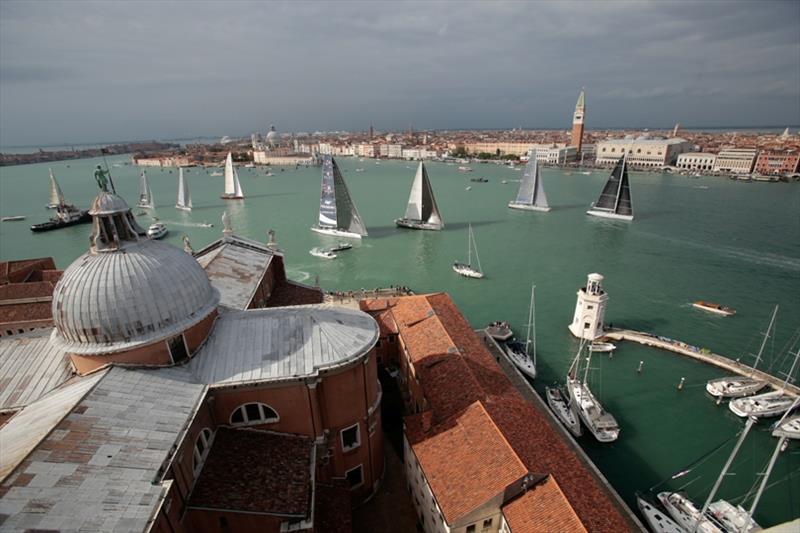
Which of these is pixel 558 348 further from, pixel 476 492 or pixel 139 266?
pixel 139 266

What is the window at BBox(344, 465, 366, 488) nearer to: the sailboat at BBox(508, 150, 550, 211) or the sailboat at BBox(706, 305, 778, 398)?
the sailboat at BBox(706, 305, 778, 398)

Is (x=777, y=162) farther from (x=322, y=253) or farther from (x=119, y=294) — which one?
(x=119, y=294)

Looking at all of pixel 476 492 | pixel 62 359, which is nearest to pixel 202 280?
pixel 62 359

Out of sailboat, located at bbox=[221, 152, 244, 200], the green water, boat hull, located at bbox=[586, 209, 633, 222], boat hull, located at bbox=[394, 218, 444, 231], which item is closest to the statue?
the green water

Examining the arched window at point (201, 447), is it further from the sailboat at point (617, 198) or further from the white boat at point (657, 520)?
the sailboat at point (617, 198)

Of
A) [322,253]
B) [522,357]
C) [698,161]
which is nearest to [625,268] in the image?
[522,357]

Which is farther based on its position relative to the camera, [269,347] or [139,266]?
[269,347]

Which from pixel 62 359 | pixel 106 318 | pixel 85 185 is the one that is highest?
pixel 106 318
